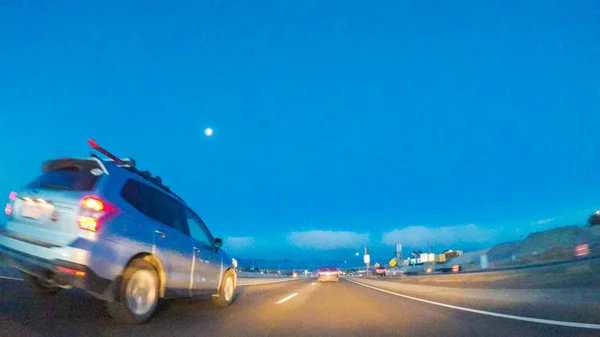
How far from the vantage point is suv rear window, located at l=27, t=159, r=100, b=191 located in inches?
227

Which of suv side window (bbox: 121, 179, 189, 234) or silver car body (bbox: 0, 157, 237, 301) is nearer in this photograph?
silver car body (bbox: 0, 157, 237, 301)

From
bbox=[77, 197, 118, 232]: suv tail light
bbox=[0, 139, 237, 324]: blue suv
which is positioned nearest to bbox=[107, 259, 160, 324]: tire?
bbox=[0, 139, 237, 324]: blue suv

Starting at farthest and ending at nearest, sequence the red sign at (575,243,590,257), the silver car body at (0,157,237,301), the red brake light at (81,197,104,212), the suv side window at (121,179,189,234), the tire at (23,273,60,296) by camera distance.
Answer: the red sign at (575,243,590,257), the tire at (23,273,60,296), the suv side window at (121,179,189,234), the red brake light at (81,197,104,212), the silver car body at (0,157,237,301)

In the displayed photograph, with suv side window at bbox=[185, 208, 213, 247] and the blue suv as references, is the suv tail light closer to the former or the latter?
the blue suv

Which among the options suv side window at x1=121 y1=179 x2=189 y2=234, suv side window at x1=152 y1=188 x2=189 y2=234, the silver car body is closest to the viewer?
the silver car body

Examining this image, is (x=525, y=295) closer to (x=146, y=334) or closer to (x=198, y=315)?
(x=198, y=315)

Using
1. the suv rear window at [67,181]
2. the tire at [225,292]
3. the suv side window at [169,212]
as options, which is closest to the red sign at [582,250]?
the tire at [225,292]

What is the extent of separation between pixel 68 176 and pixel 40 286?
2347 millimetres

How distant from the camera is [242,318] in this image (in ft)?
24.3

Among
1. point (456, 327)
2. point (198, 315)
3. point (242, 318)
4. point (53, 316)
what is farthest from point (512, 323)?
point (53, 316)

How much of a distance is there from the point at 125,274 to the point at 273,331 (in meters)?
2.24

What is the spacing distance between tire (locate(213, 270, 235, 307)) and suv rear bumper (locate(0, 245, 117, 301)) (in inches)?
158

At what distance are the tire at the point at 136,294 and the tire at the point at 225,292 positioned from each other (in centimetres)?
301

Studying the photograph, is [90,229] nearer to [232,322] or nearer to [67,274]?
[67,274]
